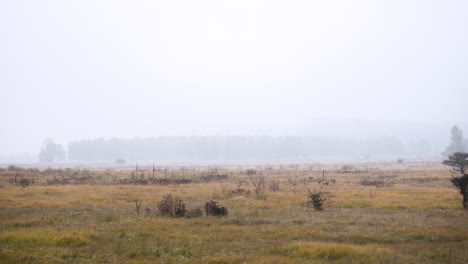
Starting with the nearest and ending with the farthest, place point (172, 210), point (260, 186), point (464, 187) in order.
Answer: point (172, 210), point (464, 187), point (260, 186)

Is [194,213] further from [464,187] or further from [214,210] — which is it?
[464,187]

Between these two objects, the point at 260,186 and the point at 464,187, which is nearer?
the point at 464,187

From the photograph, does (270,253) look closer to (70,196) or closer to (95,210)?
(95,210)

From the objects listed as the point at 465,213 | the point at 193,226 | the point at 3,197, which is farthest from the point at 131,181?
the point at 465,213

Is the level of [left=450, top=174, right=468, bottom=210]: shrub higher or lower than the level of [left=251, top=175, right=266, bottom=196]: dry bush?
higher

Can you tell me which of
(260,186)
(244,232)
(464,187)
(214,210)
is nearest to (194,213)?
(214,210)

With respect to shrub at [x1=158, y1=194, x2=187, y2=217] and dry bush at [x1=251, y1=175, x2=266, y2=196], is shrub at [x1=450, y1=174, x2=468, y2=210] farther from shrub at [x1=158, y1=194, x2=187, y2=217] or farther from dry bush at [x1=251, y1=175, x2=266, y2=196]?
shrub at [x1=158, y1=194, x2=187, y2=217]

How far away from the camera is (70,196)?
32.3 m

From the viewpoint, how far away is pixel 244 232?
59.8 feet

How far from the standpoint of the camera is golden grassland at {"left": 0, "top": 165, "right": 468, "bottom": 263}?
45.0 ft

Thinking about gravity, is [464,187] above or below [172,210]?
above

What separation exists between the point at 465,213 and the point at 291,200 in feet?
38.8

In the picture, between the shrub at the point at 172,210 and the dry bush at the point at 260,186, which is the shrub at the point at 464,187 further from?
the shrub at the point at 172,210

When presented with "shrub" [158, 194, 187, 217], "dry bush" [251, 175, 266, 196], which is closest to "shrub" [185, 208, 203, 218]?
"shrub" [158, 194, 187, 217]
